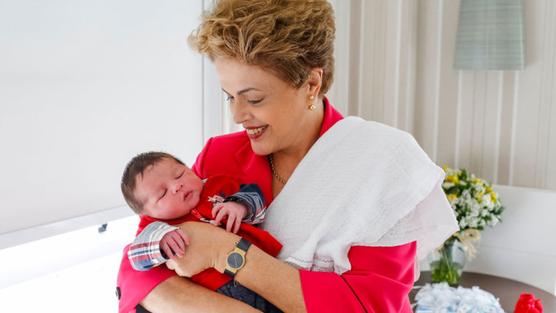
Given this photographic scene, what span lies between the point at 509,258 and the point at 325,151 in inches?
72.3

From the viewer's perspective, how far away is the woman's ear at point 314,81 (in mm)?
1461

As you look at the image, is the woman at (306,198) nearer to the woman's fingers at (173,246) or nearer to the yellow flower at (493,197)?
the woman's fingers at (173,246)

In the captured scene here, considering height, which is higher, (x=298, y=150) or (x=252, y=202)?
(x=298, y=150)

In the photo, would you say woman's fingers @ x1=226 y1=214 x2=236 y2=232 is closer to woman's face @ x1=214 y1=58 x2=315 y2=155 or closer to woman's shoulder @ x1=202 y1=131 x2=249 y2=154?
woman's face @ x1=214 y1=58 x2=315 y2=155

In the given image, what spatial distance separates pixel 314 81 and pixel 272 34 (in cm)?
17

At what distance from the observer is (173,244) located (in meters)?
1.34

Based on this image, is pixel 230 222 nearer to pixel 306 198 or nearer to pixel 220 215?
pixel 220 215

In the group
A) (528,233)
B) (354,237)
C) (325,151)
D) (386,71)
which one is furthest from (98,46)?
(528,233)

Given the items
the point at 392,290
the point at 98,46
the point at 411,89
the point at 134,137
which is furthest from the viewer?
the point at 411,89

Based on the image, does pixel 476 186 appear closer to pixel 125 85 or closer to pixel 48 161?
pixel 125 85

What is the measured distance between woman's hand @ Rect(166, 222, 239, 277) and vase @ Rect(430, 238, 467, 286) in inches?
63.0

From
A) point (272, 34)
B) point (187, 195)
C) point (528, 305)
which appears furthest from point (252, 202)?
point (528, 305)

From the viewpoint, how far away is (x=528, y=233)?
2934mm

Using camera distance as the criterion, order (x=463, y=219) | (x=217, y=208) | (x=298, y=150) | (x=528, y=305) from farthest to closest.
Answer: (x=463, y=219), (x=528, y=305), (x=298, y=150), (x=217, y=208)
